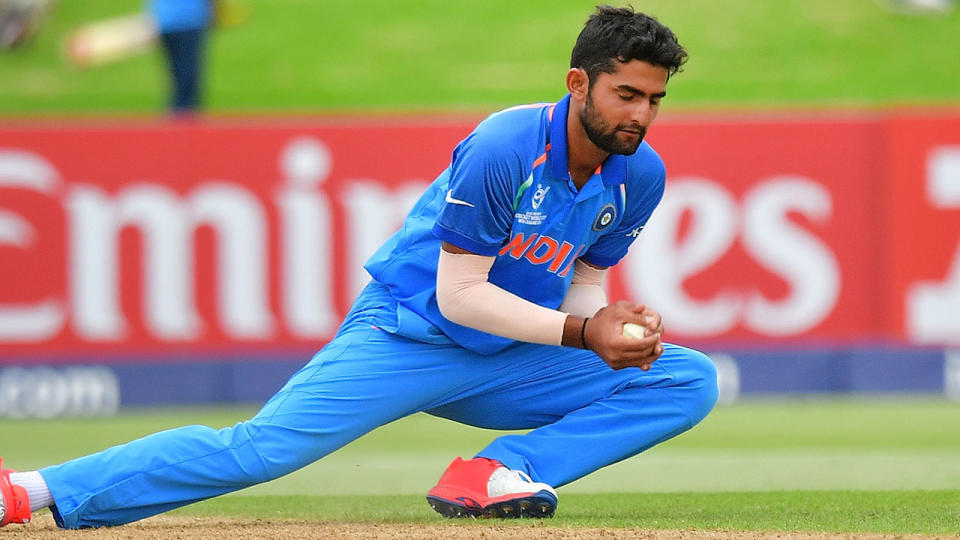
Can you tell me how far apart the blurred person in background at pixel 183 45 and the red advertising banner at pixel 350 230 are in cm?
158

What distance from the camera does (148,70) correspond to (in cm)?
2127

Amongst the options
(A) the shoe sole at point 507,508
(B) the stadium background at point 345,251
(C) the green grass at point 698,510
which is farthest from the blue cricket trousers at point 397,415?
(B) the stadium background at point 345,251

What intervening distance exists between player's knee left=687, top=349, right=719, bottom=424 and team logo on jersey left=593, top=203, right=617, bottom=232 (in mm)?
667

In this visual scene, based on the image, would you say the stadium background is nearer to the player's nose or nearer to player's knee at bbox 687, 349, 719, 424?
player's knee at bbox 687, 349, 719, 424

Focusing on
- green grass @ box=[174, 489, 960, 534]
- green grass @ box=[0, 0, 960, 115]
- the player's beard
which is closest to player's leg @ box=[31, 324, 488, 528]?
green grass @ box=[174, 489, 960, 534]

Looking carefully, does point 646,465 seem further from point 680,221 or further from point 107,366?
point 107,366

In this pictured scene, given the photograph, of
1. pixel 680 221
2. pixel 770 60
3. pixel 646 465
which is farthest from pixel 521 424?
pixel 770 60

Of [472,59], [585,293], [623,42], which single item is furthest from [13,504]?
[472,59]

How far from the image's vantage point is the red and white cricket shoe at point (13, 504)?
554cm

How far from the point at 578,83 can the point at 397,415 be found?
4.75 feet

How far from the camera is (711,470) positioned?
8.38 meters

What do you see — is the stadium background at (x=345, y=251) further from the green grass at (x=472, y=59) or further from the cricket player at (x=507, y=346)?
the green grass at (x=472, y=59)

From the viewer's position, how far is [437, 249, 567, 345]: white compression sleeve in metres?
5.68

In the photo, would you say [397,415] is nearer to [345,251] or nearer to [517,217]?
[517,217]
